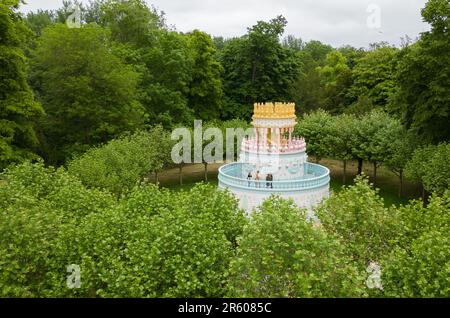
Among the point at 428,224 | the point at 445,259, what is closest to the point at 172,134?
the point at 428,224

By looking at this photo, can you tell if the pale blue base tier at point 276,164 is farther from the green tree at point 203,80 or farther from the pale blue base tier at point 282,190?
the green tree at point 203,80

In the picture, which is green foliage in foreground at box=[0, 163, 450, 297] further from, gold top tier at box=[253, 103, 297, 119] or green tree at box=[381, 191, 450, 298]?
gold top tier at box=[253, 103, 297, 119]

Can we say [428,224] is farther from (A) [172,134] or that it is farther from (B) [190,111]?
(B) [190,111]

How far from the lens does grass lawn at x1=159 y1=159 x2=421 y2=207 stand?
151 feet

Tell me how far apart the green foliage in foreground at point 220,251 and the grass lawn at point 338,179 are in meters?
24.8

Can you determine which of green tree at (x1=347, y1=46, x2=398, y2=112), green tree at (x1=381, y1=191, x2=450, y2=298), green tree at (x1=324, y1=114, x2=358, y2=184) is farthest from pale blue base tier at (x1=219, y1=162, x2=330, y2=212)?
green tree at (x1=347, y1=46, x2=398, y2=112)

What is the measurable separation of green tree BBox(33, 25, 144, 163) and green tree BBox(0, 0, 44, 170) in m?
5.99

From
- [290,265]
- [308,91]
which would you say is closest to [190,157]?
[308,91]

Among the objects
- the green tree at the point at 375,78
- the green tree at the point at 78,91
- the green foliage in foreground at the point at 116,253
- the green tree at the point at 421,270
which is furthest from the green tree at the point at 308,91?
the green tree at the point at 421,270

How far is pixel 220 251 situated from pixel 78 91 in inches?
1166

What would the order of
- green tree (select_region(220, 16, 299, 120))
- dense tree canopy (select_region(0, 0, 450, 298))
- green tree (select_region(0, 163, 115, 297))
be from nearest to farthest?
1. dense tree canopy (select_region(0, 0, 450, 298))
2. green tree (select_region(0, 163, 115, 297))
3. green tree (select_region(220, 16, 299, 120))

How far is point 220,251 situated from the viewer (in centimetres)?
1759

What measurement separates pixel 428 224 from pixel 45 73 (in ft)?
117

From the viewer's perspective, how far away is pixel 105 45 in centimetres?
4741
